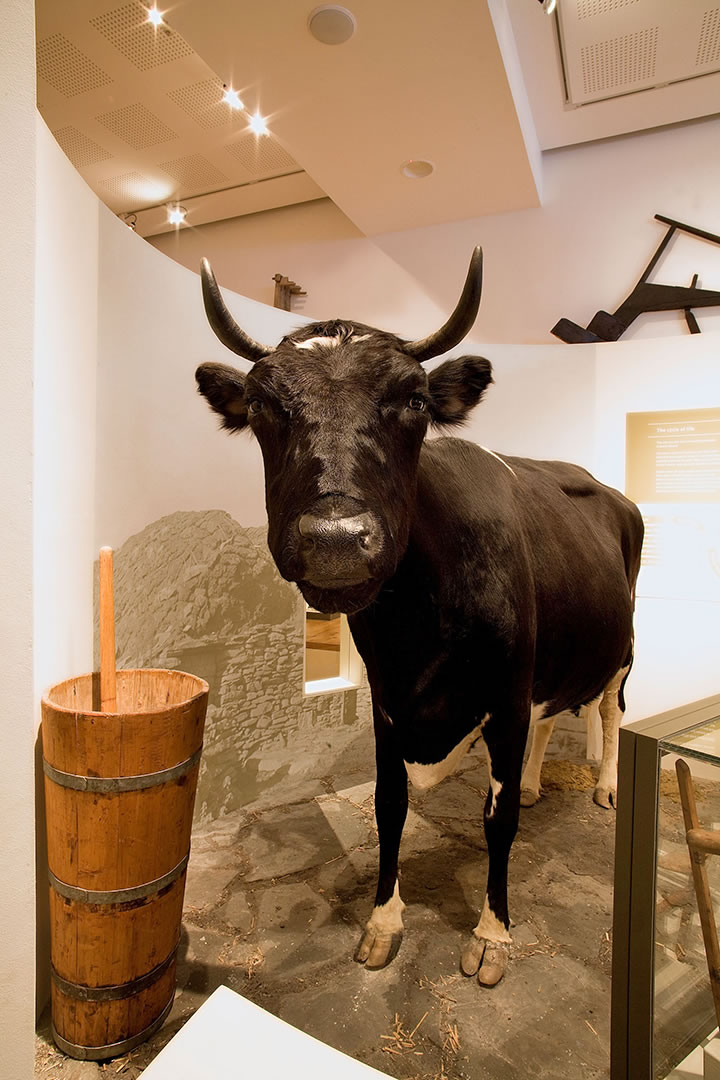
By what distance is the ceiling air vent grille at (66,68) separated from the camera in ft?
12.8

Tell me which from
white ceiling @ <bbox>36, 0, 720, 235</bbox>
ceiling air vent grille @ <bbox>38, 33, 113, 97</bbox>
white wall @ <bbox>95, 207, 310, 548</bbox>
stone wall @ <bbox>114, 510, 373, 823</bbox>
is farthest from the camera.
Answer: ceiling air vent grille @ <bbox>38, 33, 113, 97</bbox>

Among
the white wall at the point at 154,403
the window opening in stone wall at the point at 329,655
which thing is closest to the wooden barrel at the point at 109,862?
the white wall at the point at 154,403

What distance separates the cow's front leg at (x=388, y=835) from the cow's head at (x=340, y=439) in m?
0.98

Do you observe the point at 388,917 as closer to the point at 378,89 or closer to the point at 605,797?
the point at 605,797

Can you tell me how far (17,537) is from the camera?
138 cm

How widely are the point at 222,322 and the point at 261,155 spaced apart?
410 cm

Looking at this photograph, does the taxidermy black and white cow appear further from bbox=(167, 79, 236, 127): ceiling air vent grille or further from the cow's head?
bbox=(167, 79, 236, 127): ceiling air vent grille

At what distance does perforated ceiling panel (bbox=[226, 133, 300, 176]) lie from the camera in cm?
481

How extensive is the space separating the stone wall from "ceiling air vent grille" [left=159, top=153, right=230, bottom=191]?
3707mm

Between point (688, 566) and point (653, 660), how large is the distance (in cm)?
67

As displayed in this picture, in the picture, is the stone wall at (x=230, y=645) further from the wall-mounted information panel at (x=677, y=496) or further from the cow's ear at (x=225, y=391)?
the wall-mounted information panel at (x=677, y=496)

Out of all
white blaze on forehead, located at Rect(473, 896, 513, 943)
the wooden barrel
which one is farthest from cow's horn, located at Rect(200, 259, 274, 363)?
white blaze on forehead, located at Rect(473, 896, 513, 943)

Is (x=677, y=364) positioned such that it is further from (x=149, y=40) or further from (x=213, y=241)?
(x=213, y=241)

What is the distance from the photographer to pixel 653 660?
394 cm
